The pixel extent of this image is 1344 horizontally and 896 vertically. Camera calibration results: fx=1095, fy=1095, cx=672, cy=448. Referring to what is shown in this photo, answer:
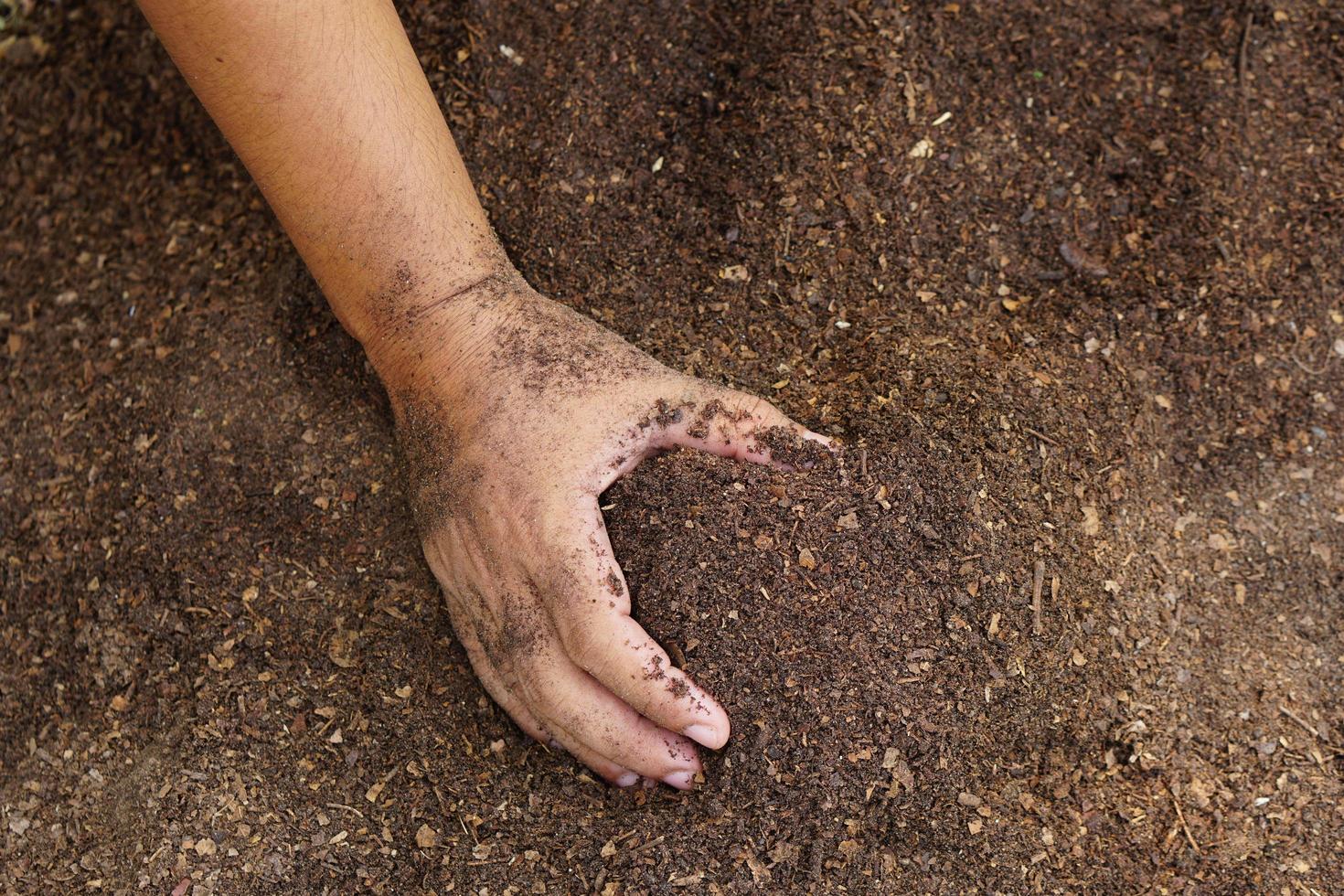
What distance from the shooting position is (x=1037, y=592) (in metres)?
1.55

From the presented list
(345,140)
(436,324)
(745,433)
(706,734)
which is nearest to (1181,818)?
(706,734)

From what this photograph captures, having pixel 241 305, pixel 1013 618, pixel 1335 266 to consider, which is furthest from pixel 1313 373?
pixel 241 305

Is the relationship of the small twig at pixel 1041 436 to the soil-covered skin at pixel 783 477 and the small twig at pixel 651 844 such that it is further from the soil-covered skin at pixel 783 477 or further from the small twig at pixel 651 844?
the small twig at pixel 651 844

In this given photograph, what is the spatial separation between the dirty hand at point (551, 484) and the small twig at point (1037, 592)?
14.3 inches

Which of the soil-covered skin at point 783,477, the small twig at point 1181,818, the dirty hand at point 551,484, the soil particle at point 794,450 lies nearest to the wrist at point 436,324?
the dirty hand at point 551,484

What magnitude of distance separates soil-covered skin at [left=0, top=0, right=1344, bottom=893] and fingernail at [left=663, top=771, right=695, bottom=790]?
3cm

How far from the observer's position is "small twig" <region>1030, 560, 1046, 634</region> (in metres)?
1.54

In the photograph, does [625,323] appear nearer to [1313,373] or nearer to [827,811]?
[827,811]

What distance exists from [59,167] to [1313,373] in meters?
2.31

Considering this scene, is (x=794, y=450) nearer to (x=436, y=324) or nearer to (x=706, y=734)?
(x=706, y=734)

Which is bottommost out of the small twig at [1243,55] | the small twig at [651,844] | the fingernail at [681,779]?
the small twig at [651,844]

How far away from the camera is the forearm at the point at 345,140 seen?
1.47 metres

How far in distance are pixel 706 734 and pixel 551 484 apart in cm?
40

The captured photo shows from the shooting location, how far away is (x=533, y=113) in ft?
6.22
